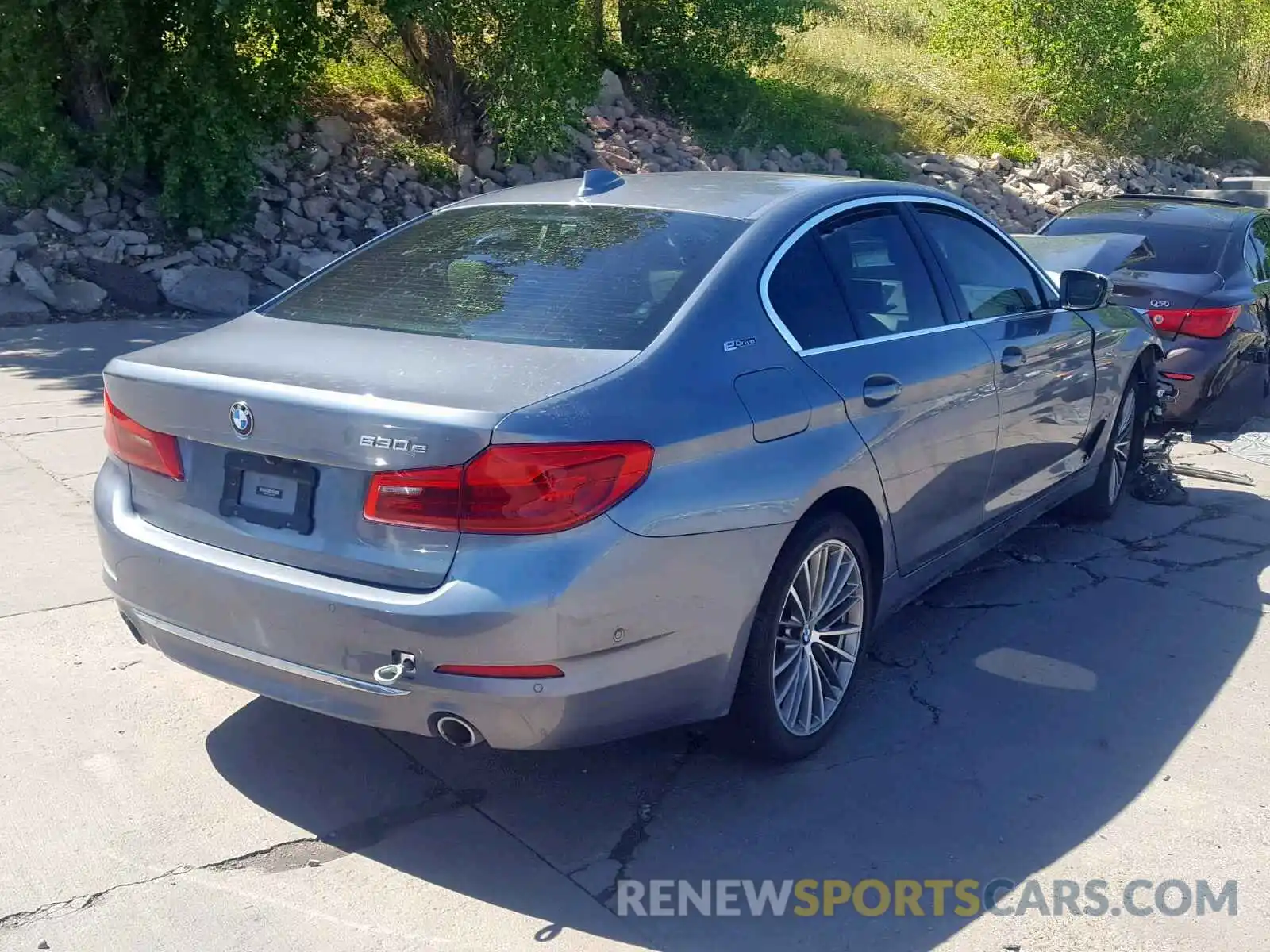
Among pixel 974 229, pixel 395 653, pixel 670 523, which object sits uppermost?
pixel 974 229

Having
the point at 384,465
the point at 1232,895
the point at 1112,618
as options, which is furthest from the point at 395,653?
the point at 1112,618

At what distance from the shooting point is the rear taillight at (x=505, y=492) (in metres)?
3.28

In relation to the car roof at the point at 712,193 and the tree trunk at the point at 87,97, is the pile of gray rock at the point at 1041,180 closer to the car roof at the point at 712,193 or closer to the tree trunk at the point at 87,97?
the tree trunk at the point at 87,97

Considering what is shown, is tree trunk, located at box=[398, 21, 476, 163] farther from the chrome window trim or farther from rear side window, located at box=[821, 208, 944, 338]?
rear side window, located at box=[821, 208, 944, 338]

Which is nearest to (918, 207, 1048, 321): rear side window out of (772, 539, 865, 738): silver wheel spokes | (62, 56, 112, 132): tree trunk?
(772, 539, 865, 738): silver wheel spokes

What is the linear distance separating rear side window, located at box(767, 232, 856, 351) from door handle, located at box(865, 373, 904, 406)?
0.53 feet

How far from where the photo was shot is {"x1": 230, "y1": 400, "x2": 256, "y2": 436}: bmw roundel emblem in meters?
3.53

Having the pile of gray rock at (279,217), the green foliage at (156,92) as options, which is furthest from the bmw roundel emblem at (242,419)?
the green foliage at (156,92)

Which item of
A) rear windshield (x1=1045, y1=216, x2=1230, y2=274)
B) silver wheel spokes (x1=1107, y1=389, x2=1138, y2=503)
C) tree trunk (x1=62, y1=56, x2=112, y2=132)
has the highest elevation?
rear windshield (x1=1045, y1=216, x2=1230, y2=274)

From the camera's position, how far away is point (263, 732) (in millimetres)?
4293

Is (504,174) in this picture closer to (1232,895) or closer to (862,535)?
(862,535)

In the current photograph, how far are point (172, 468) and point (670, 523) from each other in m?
1.44

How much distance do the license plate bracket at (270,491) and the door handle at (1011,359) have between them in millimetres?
2922

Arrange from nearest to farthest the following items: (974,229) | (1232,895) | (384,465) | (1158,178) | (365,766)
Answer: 1. (384,465)
2. (1232,895)
3. (365,766)
4. (974,229)
5. (1158,178)
